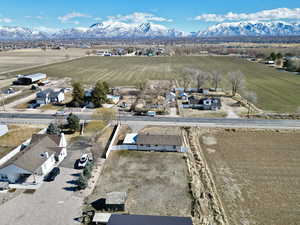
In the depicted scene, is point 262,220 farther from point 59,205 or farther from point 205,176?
point 59,205

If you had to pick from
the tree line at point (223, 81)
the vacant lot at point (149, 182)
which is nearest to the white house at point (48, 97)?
the vacant lot at point (149, 182)

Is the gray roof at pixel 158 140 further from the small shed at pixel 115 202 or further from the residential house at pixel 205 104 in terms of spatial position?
the residential house at pixel 205 104

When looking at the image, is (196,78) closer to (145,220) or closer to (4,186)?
(145,220)

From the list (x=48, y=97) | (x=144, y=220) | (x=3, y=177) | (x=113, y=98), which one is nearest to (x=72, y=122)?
(x=3, y=177)

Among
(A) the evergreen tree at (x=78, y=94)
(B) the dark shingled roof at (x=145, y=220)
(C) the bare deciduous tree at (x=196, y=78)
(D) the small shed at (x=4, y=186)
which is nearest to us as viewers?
(B) the dark shingled roof at (x=145, y=220)

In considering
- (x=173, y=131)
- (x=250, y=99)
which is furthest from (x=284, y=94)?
(x=173, y=131)

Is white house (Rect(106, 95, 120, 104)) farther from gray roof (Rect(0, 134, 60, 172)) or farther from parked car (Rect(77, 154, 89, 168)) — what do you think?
parked car (Rect(77, 154, 89, 168))

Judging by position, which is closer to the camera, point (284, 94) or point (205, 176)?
point (205, 176)
